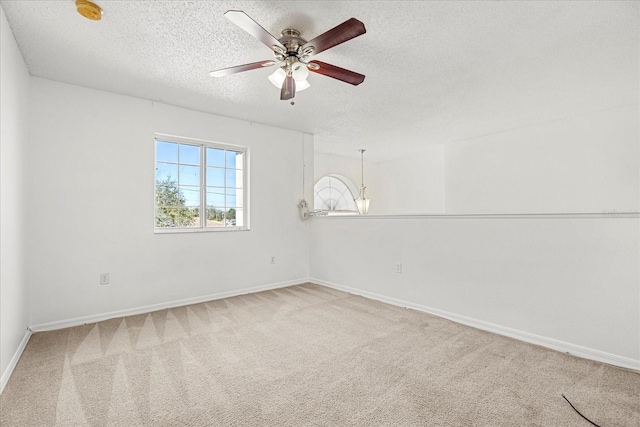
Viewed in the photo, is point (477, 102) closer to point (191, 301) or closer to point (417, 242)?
point (417, 242)

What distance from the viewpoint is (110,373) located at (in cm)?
206

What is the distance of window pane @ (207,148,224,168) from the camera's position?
13.4 ft

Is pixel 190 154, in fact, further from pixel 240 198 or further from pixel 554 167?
pixel 554 167

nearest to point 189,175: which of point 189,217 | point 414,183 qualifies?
point 189,217

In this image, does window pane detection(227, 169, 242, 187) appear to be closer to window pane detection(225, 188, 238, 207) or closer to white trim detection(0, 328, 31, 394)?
window pane detection(225, 188, 238, 207)

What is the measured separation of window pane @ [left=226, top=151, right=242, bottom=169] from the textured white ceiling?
1.74 feet

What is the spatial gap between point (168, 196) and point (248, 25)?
2595mm

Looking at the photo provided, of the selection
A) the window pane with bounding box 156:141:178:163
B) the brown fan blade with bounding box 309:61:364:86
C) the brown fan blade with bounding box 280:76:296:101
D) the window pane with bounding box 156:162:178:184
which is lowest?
the window pane with bounding box 156:162:178:184

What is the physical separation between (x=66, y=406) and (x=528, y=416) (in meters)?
2.58

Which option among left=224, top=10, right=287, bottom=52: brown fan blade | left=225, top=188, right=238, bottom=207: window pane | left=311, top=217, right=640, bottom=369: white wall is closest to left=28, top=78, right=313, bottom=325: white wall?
left=225, top=188, right=238, bottom=207: window pane

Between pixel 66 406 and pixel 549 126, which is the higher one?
pixel 549 126

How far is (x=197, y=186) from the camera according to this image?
3.96m

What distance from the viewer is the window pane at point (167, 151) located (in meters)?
3.69

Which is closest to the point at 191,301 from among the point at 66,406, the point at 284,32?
the point at 66,406
